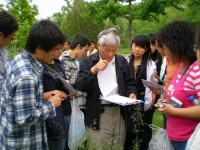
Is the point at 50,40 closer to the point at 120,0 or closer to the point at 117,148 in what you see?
the point at 117,148

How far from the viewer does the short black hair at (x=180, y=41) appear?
226 centimetres

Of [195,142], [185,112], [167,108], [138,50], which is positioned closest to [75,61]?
[138,50]

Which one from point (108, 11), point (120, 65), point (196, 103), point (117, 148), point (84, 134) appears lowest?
point (117, 148)

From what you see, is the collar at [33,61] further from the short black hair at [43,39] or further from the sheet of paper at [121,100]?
the sheet of paper at [121,100]

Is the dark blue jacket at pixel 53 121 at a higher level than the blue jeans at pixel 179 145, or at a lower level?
higher

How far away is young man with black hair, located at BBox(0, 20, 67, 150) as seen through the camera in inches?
74.2

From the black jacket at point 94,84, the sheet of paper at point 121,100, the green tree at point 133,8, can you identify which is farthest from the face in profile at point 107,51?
the green tree at point 133,8

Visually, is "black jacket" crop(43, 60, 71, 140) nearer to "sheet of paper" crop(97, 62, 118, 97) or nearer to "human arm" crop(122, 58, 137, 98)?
"sheet of paper" crop(97, 62, 118, 97)

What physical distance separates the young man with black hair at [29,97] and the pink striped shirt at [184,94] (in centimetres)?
89

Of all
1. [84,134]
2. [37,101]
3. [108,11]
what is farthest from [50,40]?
[108,11]

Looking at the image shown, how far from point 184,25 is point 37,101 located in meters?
1.31

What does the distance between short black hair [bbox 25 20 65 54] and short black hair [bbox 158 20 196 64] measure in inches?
34.0

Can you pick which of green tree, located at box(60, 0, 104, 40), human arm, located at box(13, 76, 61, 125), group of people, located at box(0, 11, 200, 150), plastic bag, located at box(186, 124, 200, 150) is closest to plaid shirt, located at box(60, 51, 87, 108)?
group of people, located at box(0, 11, 200, 150)

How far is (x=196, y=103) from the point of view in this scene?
6.87 ft
